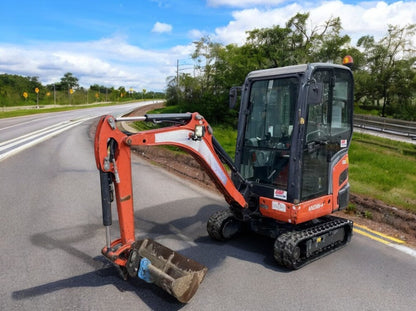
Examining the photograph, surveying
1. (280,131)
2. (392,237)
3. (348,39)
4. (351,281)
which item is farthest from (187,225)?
(348,39)

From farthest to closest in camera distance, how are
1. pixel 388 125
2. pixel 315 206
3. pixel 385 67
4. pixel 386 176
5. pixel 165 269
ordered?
pixel 385 67 → pixel 388 125 → pixel 386 176 → pixel 315 206 → pixel 165 269

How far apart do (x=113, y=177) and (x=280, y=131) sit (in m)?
2.42

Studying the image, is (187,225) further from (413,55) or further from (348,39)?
(413,55)

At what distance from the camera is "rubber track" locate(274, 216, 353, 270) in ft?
14.7

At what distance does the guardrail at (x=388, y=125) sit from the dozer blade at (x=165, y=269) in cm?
1967

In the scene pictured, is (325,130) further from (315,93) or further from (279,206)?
(279,206)

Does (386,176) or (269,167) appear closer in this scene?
(269,167)

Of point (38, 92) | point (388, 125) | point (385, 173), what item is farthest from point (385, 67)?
point (38, 92)

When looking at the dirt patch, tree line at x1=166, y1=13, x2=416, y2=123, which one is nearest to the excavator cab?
the dirt patch

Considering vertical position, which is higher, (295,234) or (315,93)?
(315,93)

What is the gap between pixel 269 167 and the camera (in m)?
5.01

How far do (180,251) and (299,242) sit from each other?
173 cm

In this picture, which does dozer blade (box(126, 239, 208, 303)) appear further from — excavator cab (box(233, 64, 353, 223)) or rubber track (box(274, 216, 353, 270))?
excavator cab (box(233, 64, 353, 223))

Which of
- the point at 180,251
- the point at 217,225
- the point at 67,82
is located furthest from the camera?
the point at 67,82
